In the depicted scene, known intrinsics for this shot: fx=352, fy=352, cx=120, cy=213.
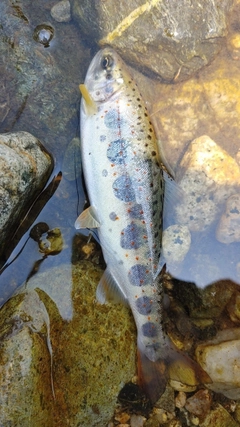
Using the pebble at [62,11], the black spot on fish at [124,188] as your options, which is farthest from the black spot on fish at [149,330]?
the pebble at [62,11]

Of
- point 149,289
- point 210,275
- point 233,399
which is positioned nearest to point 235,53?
point 210,275

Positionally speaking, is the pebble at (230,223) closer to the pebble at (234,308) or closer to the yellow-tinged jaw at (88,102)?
the pebble at (234,308)

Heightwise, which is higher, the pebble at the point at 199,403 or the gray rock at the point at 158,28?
the gray rock at the point at 158,28

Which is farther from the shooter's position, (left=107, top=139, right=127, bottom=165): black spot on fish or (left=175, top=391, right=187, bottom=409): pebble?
(left=175, top=391, right=187, bottom=409): pebble

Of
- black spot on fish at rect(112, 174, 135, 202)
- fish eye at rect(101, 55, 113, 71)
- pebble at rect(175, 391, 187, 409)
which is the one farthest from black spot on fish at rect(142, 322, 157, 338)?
fish eye at rect(101, 55, 113, 71)

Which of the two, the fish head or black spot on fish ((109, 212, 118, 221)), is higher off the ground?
the fish head

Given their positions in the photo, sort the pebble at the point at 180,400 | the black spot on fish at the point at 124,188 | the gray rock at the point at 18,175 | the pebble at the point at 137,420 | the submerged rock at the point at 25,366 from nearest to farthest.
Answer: the submerged rock at the point at 25,366, the gray rock at the point at 18,175, the black spot on fish at the point at 124,188, the pebble at the point at 137,420, the pebble at the point at 180,400

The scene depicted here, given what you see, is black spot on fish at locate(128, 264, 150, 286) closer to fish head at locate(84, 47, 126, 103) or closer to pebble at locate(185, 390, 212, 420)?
pebble at locate(185, 390, 212, 420)

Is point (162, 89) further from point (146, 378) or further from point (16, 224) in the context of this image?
point (146, 378)
